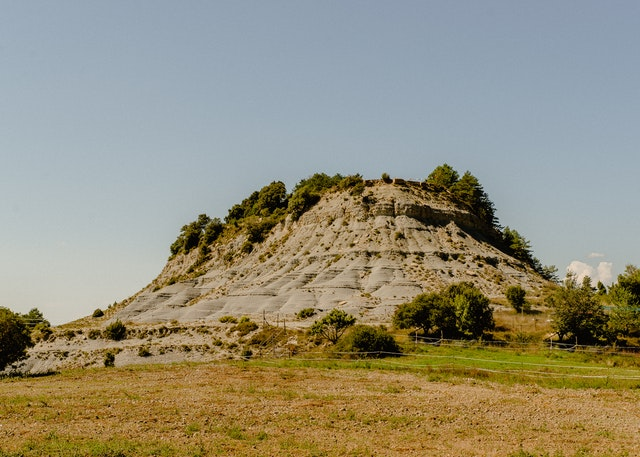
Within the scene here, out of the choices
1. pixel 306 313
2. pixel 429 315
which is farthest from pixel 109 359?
pixel 429 315

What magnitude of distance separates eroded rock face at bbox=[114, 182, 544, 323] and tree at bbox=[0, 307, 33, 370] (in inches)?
1172

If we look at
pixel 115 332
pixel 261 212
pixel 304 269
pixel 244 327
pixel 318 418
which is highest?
pixel 261 212

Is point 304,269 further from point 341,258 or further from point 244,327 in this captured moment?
point 244,327

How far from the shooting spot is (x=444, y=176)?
130m

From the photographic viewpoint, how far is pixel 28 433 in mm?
19016

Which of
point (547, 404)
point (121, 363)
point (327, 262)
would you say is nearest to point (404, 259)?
point (327, 262)

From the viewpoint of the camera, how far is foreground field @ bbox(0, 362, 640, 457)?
17406 millimetres

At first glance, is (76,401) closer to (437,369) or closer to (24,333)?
(437,369)

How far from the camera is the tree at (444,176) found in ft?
422

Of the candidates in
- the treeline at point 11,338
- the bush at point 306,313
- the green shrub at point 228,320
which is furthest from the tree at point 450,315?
the treeline at point 11,338

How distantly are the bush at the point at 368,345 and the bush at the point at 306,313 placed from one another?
2130cm

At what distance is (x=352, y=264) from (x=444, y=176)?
173 feet

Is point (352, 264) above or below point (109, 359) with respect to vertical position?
above

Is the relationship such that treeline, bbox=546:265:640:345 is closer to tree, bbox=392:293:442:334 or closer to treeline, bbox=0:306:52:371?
tree, bbox=392:293:442:334
